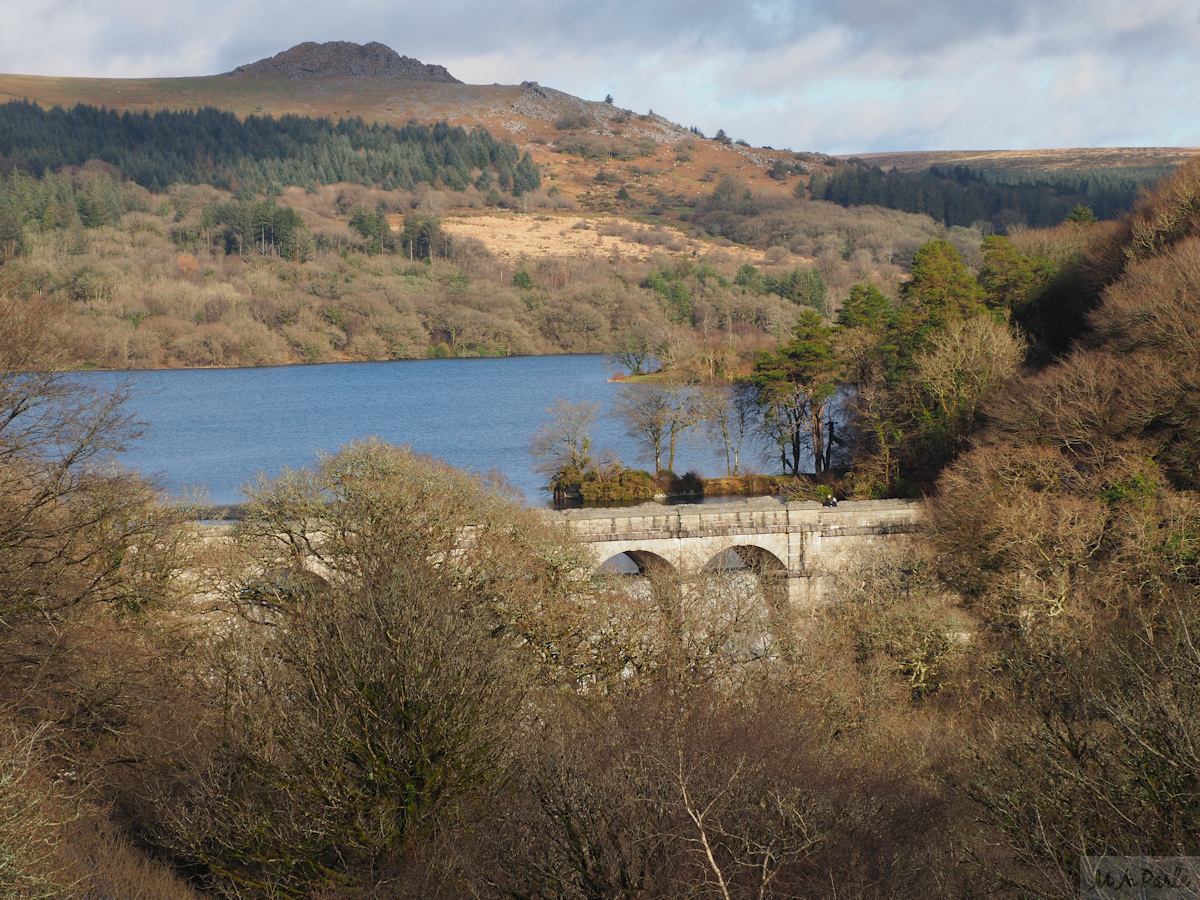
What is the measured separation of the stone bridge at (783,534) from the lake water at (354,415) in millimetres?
13068

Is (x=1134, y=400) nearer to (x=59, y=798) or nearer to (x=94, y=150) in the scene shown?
(x=59, y=798)

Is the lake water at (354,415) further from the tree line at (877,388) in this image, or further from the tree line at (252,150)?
the tree line at (252,150)

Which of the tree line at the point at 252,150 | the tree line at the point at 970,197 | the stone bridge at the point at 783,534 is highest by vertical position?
the tree line at the point at 252,150

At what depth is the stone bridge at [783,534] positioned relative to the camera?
32281 millimetres

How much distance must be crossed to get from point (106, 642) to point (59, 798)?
5.24 metres

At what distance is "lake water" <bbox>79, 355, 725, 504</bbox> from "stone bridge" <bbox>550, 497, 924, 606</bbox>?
1307cm

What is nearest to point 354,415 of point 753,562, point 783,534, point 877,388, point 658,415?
point 658,415

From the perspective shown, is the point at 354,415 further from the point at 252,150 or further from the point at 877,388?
the point at 252,150

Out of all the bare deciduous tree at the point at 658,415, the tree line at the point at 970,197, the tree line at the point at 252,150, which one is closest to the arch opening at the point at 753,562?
the bare deciduous tree at the point at 658,415

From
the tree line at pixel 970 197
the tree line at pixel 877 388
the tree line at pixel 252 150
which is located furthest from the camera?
the tree line at pixel 252 150

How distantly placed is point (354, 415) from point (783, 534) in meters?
40.0

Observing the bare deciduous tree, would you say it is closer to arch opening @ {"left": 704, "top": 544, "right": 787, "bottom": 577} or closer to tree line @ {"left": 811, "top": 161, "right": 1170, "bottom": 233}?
arch opening @ {"left": 704, "top": 544, "right": 787, "bottom": 577}

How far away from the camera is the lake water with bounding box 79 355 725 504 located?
5153 centimetres

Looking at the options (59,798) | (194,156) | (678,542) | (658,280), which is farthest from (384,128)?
(59,798)
